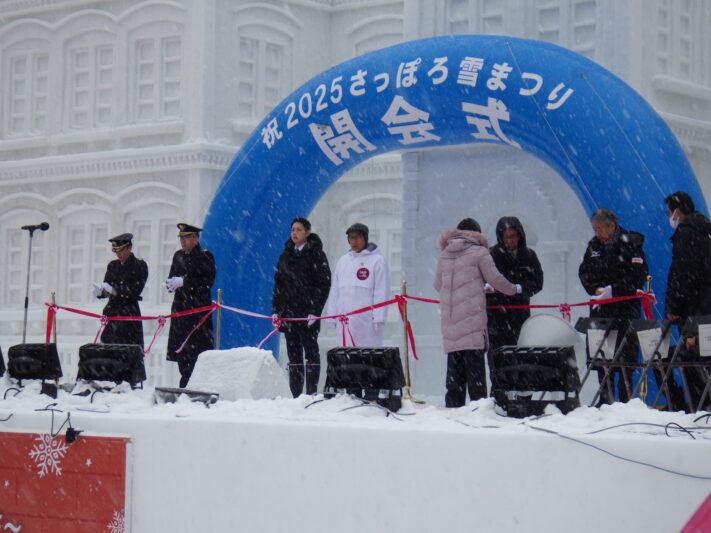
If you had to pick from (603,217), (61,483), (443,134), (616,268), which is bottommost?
(61,483)

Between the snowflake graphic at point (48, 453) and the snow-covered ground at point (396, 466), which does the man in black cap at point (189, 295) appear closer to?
the snow-covered ground at point (396, 466)

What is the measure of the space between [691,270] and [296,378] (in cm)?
329

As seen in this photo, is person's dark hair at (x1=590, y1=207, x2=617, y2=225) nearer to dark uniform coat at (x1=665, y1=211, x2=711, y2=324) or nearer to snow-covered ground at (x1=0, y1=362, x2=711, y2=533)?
dark uniform coat at (x1=665, y1=211, x2=711, y2=324)

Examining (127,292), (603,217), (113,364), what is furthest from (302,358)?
(603,217)

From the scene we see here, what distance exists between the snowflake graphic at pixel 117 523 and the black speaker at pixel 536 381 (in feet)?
5.69

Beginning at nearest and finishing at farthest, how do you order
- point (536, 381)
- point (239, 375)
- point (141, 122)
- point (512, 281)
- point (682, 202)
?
point (536, 381) < point (239, 375) < point (682, 202) < point (512, 281) < point (141, 122)

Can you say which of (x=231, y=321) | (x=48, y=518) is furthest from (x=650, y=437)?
(x=231, y=321)

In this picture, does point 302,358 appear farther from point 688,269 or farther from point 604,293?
point 688,269

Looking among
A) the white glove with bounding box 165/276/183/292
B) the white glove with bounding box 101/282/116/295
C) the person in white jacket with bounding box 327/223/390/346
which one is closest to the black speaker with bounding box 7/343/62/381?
the white glove with bounding box 165/276/183/292

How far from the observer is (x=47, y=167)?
17969 mm

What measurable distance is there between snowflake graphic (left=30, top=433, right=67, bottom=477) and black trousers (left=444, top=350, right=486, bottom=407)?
280 centimetres

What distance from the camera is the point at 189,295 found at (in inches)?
347

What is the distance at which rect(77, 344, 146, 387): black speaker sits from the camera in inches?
240

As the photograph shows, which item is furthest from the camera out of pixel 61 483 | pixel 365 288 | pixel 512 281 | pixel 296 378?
pixel 365 288
